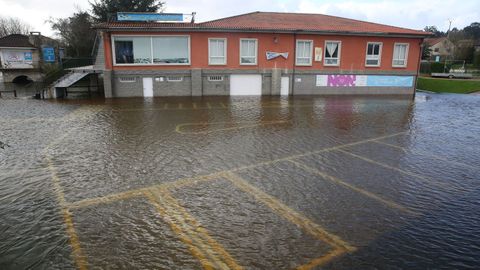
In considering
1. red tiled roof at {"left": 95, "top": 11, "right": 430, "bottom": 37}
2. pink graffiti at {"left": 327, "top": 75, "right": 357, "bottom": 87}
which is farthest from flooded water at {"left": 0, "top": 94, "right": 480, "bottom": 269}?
pink graffiti at {"left": 327, "top": 75, "right": 357, "bottom": 87}

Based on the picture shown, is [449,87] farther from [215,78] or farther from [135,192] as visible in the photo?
[135,192]

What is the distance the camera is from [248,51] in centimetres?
2625

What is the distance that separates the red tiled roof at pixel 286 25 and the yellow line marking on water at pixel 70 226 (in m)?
18.0

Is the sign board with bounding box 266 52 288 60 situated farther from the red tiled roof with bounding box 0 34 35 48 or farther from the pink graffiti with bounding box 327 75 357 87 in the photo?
the red tiled roof with bounding box 0 34 35 48

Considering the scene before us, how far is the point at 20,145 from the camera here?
1174 centimetres

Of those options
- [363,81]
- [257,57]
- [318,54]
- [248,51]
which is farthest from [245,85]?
[363,81]

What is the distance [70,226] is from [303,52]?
78.6 ft

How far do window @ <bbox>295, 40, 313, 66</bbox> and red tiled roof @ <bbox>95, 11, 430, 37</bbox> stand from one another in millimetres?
1160

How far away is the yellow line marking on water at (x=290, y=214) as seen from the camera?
5.85 m

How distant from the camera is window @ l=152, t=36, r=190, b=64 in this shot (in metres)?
25.0

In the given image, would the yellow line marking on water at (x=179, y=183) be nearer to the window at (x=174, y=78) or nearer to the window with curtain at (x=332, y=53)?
the window at (x=174, y=78)

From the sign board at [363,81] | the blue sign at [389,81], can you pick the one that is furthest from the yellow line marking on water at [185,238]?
the blue sign at [389,81]

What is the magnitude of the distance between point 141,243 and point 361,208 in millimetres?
4541

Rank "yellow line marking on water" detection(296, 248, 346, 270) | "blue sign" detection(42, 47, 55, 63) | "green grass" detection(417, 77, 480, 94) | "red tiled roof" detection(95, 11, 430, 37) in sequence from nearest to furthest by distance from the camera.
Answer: "yellow line marking on water" detection(296, 248, 346, 270) < "red tiled roof" detection(95, 11, 430, 37) < "green grass" detection(417, 77, 480, 94) < "blue sign" detection(42, 47, 55, 63)
